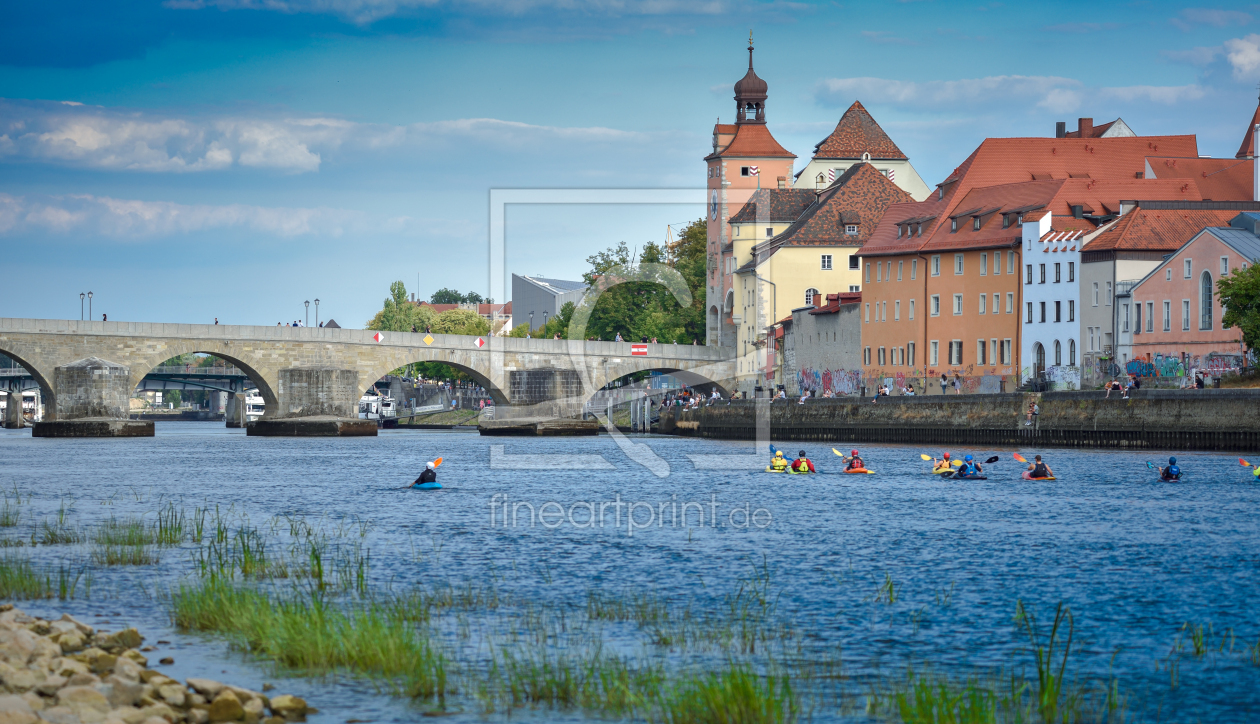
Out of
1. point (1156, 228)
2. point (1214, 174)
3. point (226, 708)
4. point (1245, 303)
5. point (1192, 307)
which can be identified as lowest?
point (226, 708)

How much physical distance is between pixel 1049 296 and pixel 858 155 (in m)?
43.7

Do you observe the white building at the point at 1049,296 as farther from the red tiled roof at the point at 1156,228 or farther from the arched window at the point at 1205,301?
the arched window at the point at 1205,301

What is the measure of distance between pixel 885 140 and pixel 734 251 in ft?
49.6

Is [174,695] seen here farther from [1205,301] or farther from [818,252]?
[818,252]

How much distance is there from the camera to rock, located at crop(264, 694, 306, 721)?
41.9ft

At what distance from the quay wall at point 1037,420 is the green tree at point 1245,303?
4031mm

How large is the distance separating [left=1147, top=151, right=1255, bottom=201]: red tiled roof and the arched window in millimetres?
17720

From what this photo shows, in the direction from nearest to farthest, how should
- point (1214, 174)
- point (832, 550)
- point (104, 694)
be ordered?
point (104, 694) → point (832, 550) → point (1214, 174)

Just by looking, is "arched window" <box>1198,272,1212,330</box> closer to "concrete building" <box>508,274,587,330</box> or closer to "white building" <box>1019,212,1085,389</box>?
"white building" <box>1019,212,1085,389</box>

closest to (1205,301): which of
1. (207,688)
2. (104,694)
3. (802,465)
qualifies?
(802,465)

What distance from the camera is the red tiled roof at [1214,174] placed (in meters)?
79.7

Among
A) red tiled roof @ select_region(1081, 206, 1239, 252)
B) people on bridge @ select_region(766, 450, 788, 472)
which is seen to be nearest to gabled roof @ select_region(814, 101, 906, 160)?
red tiled roof @ select_region(1081, 206, 1239, 252)

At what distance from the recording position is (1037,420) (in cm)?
6081

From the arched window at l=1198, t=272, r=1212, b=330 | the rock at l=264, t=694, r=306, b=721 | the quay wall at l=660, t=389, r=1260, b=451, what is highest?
the arched window at l=1198, t=272, r=1212, b=330
